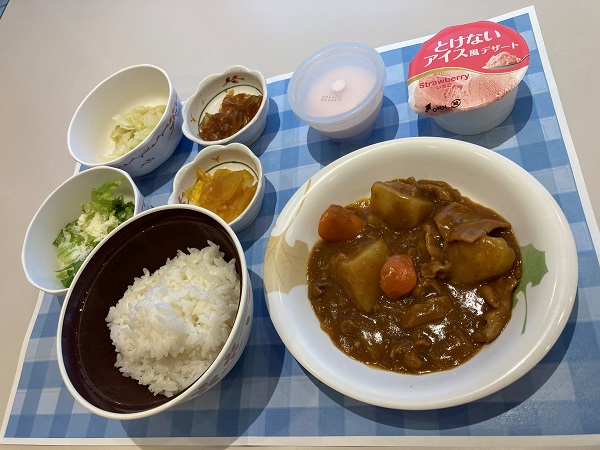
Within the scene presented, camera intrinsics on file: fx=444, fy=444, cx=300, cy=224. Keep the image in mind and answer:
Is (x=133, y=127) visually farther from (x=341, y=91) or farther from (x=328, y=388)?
(x=328, y=388)

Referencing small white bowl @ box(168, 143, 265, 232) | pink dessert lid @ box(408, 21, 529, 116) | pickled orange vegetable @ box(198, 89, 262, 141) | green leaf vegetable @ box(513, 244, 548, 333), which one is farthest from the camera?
pickled orange vegetable @ box(198, 89, 262, 141)

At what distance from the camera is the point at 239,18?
3541mm

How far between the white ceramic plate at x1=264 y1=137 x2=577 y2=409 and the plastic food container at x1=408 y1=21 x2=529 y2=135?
0.22m

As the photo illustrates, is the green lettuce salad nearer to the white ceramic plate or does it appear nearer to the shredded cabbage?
the shredded cabbage

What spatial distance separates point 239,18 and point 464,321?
116 inches

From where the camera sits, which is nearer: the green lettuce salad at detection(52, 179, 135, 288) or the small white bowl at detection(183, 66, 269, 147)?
the green lettuce salad at detection(52, 179, 135, 288)

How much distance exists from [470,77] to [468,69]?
0.06m

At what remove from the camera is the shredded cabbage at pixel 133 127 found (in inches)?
112

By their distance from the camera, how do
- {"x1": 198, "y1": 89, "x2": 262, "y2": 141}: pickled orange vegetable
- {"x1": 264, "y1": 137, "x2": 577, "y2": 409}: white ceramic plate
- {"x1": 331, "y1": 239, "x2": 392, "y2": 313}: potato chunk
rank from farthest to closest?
1. {"x1": 198, "y1": 89, "x2": 262, "y2": 141}: pickled orange vegetable
2. {"x1": 331, "y1": 239, "x2": 392, "y2": 313}: potato chunk
3. {"x1": 264, "y1": 137, "x2": 577, "y2": 409}: white ceramic plate

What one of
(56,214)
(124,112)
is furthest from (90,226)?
(124,112)

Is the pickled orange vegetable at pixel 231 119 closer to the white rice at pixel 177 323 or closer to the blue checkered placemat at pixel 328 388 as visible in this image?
the blue checkered placemat at pixel 328 388

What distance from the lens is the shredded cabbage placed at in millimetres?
2838

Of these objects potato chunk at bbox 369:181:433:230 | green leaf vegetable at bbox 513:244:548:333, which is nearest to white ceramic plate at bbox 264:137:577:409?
green leaf vegetable at bbox 513:244:548:333

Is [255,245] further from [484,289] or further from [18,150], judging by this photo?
[18,150]
